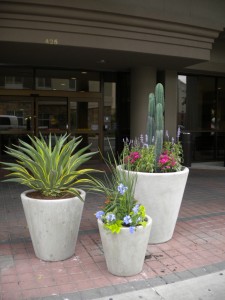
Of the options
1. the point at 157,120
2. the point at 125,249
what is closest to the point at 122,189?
the point at 125,249

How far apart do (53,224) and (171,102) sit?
26.1 feet

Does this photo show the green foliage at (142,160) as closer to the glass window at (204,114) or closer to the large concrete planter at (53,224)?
the large concrete planter at (53,224)

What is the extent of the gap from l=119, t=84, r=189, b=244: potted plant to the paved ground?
1.10ft

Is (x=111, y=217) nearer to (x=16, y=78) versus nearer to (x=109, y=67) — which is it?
(x=109, y=67)

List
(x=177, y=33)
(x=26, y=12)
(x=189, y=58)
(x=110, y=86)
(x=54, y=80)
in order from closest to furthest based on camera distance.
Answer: (x=26, y=12) < (x=177, y=33) < (x=189, y=58) < (x=54, y=80) < (x=110, y=86)

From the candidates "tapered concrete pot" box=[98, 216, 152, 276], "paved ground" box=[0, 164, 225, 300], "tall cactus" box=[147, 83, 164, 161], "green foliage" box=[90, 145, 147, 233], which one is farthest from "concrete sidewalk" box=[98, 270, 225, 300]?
"tall cactus" box=[147, 83, 164, 161]

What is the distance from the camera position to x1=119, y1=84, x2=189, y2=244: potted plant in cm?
466

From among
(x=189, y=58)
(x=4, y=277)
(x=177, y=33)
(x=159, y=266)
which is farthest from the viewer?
(x=189, y=58)

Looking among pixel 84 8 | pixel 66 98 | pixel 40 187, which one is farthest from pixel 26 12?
pixel 66 98

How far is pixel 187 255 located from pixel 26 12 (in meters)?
5.11

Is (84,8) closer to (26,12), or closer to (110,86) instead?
(26,12)

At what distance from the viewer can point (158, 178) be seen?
461cm

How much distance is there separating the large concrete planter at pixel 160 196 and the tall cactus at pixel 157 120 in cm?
51

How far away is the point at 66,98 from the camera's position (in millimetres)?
11414
